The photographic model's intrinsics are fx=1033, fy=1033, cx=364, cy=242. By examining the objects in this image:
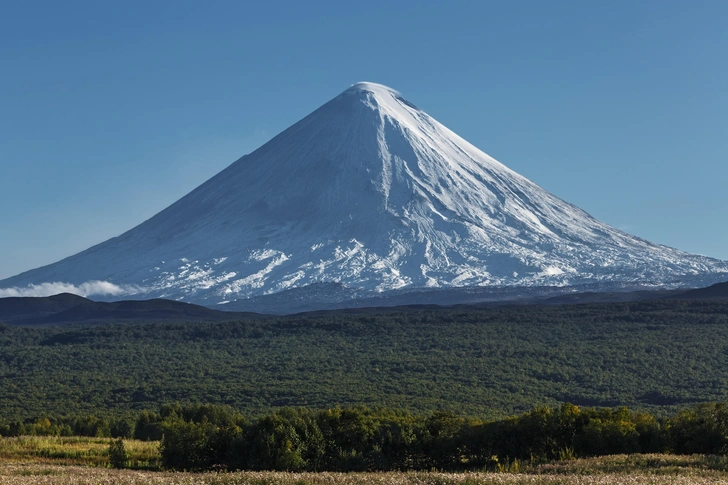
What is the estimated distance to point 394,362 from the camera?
92562 mm

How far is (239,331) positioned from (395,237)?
2428 inches

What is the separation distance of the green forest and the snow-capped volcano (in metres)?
44.6

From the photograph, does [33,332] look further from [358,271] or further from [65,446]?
[65,446]

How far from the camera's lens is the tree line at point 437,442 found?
27.9 metres

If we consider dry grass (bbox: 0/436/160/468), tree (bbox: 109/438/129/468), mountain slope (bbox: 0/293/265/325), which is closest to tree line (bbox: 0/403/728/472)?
tree (bbox: 109/438/129/468)

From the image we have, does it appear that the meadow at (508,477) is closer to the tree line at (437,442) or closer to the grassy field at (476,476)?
the grassy field at (476,476)

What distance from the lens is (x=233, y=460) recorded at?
28.5 metres

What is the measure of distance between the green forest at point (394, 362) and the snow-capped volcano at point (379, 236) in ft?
146

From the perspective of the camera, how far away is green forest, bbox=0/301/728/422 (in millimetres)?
73688

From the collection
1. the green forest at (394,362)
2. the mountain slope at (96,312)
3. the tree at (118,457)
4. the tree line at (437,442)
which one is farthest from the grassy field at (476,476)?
the mountain slope at (96,312)

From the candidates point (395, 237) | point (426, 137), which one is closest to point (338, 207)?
point (395, 237)

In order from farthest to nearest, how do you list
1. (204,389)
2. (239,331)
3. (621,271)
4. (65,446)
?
(621,271) < (239,331) < (204,389) < (65,446)

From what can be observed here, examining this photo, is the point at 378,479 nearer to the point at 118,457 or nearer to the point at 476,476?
the point at 476,476

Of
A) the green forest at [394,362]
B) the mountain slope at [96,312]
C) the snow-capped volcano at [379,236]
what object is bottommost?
the green forest at [394,362]
